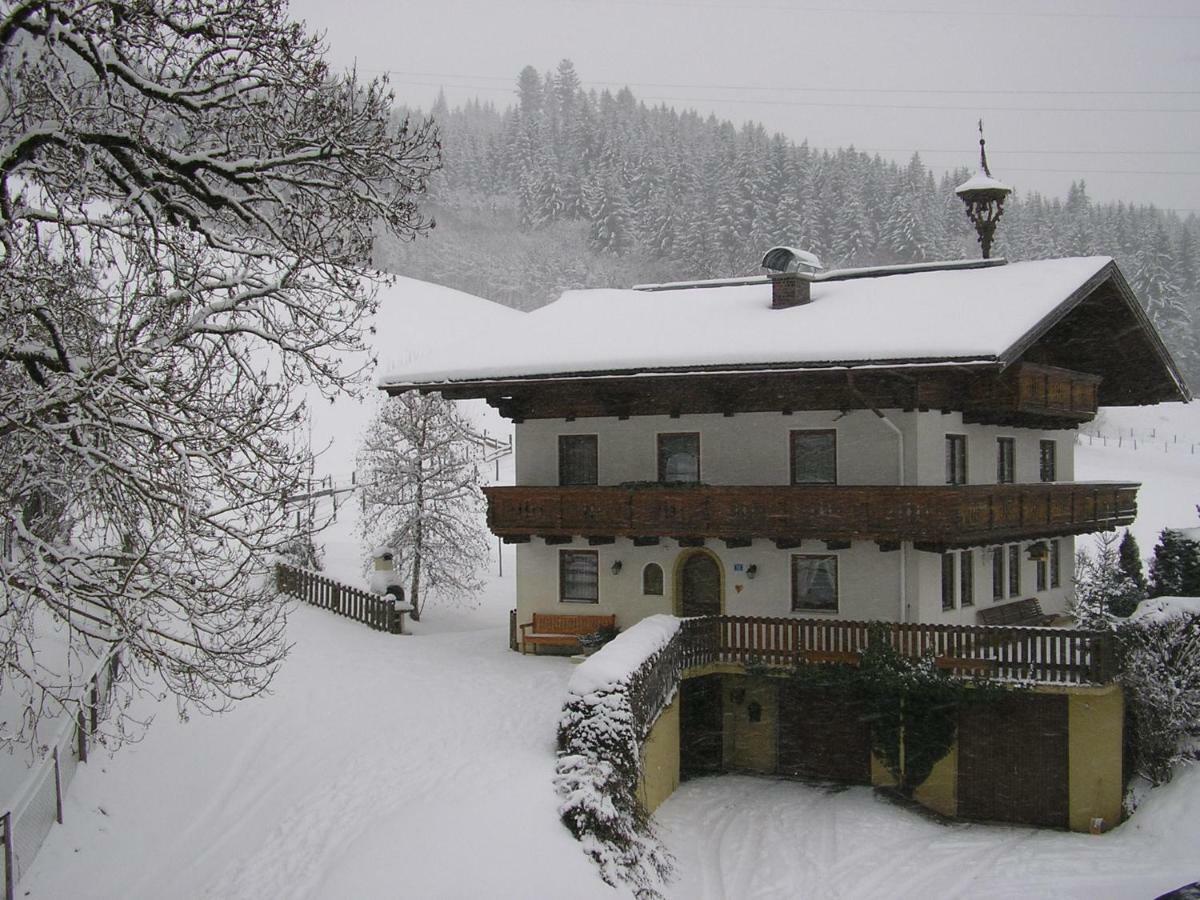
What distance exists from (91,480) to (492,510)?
1572 cm

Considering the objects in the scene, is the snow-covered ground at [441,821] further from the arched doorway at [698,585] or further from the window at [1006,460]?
the window at [1006,460]

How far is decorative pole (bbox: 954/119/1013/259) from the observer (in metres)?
27.6

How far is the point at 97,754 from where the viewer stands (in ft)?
56.9

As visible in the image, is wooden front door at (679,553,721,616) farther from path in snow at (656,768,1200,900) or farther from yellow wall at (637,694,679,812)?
path in snow at (656,768,1200,900)

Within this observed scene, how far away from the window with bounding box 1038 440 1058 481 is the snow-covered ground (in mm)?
9478

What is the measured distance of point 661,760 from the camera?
2075cm

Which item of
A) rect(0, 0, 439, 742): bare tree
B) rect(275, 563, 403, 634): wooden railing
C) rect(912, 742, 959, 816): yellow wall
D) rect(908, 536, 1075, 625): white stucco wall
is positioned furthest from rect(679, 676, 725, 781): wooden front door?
rect(0, 0, 439, 742): bare tree

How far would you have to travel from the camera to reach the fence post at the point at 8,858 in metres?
12.4

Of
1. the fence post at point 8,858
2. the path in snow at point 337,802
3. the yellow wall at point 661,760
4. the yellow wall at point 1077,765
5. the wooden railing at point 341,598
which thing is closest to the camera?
the fence post at point 8,858

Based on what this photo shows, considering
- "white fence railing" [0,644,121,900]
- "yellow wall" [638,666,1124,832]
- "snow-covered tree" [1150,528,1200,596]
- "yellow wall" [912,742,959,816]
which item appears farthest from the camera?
"snow-covered tree" [1150,528,1200,596]

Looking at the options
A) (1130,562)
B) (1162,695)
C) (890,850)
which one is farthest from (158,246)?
(1130,562)

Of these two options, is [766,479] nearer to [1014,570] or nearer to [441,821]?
[1014,570]

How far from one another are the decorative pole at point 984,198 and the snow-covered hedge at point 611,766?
15189 millimetres

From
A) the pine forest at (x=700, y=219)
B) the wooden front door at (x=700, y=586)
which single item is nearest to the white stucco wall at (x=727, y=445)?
the wooden front door at (x=700, y=586)
